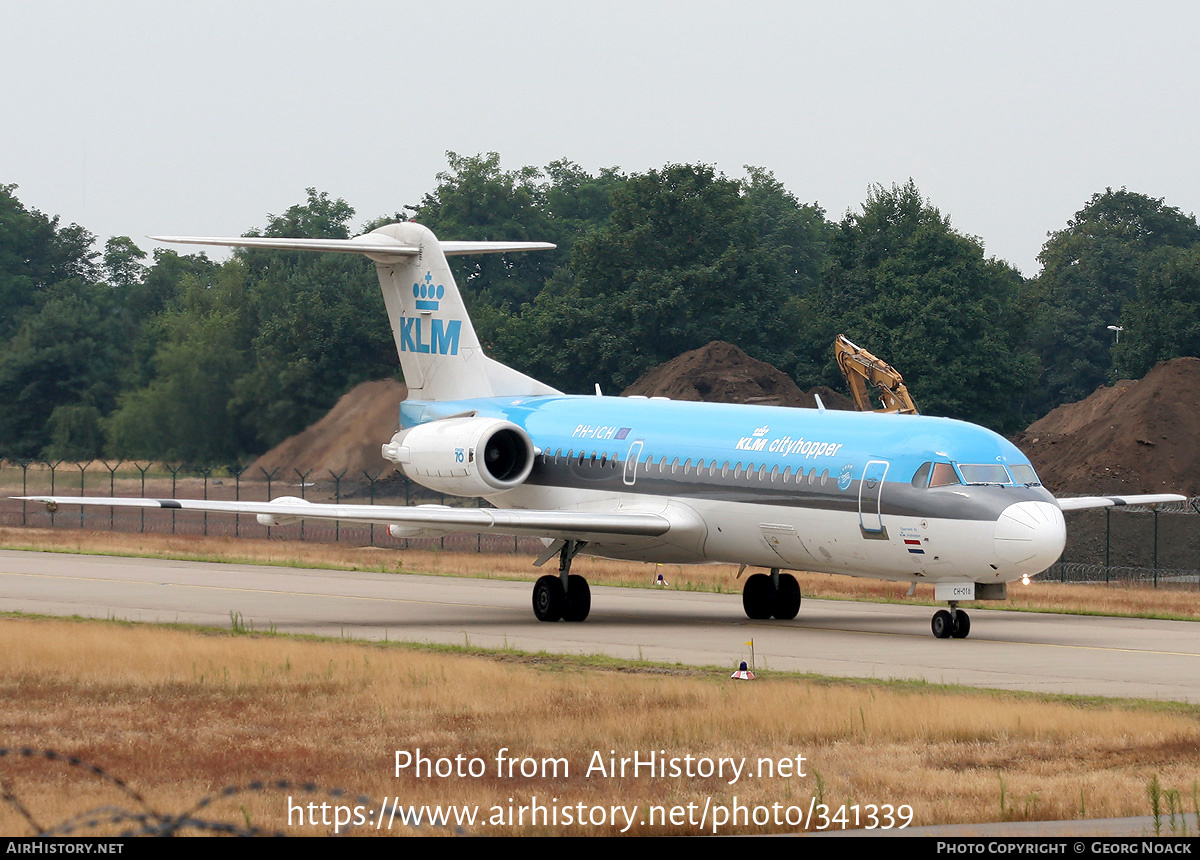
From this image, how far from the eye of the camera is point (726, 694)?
17844 mm

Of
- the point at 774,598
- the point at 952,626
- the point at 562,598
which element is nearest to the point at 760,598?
the point at 774,598

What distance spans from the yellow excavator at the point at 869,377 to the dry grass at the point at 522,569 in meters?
12.3

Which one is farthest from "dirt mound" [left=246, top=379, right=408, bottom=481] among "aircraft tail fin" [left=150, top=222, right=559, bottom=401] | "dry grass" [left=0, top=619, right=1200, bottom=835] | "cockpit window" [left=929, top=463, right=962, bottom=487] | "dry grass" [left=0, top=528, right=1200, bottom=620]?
"dry grass" [left=0, top=619, right=1200, bottom=835]

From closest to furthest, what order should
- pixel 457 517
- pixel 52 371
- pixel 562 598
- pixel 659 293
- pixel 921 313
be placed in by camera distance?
1. pixel 457 517
2. pixel 562 598
3. pixel 921 313
4. pixel 659 293
5. pixel 52 371

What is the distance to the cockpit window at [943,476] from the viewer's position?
957 inches

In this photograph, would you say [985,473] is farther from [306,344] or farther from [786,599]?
[306,344]

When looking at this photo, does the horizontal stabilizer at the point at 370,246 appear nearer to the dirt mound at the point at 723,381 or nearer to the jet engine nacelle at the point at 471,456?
the jet engine nacelle at the point at 471,456

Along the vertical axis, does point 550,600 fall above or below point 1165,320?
below

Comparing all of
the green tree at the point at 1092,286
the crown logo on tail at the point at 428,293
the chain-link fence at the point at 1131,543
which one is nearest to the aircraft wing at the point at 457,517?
the crown logo on tail at the point at 428,293

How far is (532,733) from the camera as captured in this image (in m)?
15.4

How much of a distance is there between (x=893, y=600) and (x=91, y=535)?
92.9 feet

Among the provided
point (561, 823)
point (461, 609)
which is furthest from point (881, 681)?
point (461, 609)

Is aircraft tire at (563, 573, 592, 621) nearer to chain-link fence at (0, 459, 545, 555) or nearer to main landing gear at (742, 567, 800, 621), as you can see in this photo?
main landing gear at (742, 567, 800, 621)

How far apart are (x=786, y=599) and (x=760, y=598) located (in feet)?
1.41
